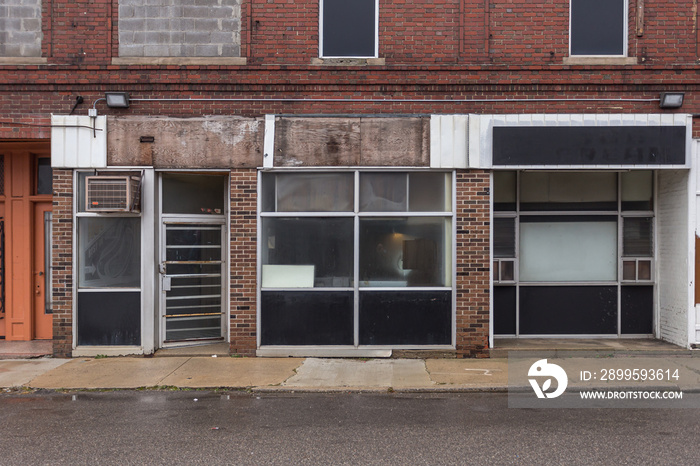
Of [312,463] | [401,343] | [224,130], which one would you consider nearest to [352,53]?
[224,130]

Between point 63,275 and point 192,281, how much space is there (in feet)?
6.68

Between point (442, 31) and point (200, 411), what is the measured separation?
6843mm

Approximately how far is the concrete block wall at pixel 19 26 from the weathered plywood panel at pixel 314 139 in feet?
13.9

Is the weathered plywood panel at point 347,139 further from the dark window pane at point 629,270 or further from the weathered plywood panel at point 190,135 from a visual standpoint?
the dark window pane at point 629,270

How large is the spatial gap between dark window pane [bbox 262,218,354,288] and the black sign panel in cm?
320

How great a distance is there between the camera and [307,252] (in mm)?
9672

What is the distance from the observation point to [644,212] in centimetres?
1054

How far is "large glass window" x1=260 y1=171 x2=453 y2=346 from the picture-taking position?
31.4ft

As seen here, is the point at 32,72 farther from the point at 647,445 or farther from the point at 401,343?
the point at 647,445

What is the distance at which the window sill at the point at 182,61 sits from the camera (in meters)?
9.52

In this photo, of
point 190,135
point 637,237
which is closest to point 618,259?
point 637,237

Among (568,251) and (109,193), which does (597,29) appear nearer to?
(568,251)

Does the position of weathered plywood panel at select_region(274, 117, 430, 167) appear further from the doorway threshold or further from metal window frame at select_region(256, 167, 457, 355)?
the doorway threshold

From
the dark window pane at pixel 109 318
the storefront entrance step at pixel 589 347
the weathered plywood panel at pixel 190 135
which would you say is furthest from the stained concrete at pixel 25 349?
the storefront entrance step at pixel 589 347
